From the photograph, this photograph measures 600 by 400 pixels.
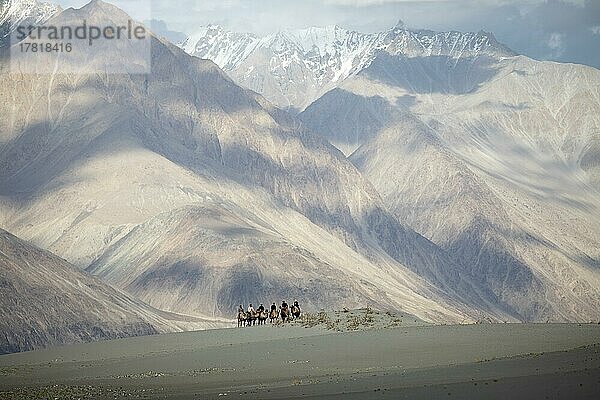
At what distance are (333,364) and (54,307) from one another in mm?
75263

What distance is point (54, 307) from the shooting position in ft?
367

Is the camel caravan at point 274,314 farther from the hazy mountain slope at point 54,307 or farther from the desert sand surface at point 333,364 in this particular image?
the hazy mountain slope at point 54,307

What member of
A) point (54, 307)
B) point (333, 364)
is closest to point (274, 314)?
point (333, 364)

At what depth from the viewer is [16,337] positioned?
102312mm

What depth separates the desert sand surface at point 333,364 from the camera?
31438 mm

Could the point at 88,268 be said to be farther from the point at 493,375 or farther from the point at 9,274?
the point at 493,375

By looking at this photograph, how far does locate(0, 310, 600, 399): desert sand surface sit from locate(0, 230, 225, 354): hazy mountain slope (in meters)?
46.7

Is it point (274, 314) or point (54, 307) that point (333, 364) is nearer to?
point (274, 314)

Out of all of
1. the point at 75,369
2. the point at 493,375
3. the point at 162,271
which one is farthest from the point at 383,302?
the point at 493,375

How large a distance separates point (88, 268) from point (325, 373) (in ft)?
449

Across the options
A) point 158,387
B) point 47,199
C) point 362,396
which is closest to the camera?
point 362,396

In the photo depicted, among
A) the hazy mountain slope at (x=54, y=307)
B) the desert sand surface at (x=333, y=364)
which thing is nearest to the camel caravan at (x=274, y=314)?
the desert sand surface at (x=333, y=364)

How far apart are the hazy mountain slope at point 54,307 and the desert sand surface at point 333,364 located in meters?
46.7

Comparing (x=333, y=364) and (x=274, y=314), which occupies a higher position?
(x=333, y=364)
